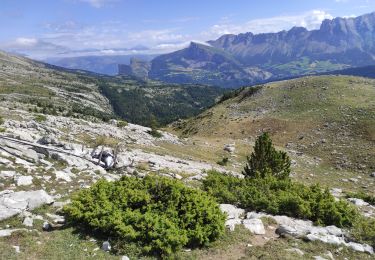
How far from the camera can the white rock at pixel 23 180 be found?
22.4m

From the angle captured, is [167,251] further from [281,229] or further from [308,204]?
[308,204]

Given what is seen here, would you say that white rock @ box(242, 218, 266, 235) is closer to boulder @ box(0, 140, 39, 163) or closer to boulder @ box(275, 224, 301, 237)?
boulder @ box(275, 224, 301, 237)

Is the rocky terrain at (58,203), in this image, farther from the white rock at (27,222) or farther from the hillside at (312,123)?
the hillside at (312,123)

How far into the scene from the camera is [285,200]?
72.2ft

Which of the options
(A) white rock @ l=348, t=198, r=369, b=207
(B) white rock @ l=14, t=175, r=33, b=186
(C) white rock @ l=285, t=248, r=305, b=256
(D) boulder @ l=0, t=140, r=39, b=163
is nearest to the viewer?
(C) white rock @ l=285, t=248, r=305, b=256

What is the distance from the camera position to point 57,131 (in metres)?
Answer: 44.8

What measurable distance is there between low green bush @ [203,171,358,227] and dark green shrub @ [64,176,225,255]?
16.1ft

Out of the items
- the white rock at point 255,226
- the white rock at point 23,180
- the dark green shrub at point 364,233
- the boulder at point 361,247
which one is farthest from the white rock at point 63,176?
the dark green shrub at point 364,233

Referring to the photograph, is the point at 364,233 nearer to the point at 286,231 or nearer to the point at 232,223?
the point at 286,231

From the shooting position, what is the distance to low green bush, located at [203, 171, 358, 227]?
2083cm

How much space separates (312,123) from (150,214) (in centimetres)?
→ 6479

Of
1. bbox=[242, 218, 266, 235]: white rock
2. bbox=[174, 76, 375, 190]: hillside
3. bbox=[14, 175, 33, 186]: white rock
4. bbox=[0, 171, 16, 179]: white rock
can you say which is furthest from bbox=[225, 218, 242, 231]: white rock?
bbox=[174, 76, 375, 190]: hillside

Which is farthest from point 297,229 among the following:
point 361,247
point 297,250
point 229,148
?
point 229,148

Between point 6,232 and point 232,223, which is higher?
point 6,232
